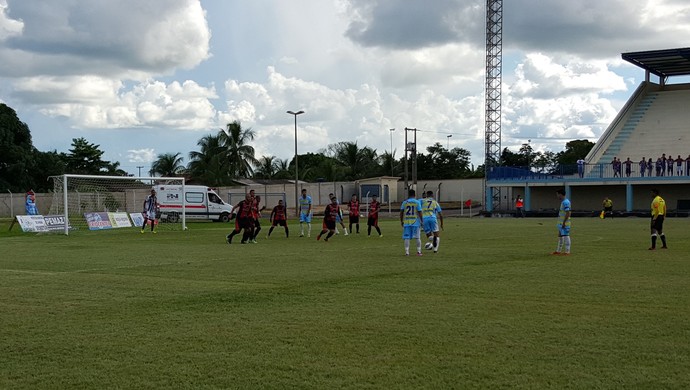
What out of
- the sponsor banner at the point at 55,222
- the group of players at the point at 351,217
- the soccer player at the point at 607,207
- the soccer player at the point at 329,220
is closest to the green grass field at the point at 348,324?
the group of players at the point at 351,217

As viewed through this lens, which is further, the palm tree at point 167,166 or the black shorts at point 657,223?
the palm tree at point 167,166

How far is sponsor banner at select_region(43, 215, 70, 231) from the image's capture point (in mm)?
31906

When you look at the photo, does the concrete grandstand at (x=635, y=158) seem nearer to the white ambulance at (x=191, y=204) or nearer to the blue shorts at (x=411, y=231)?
the white ambulance at (x=191, y=204)

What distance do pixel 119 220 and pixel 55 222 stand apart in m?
4.29

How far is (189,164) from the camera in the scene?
81.5 metres

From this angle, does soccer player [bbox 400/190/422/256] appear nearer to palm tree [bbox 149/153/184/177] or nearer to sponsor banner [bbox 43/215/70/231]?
sponsor banner [bbox 43/215/70/231]

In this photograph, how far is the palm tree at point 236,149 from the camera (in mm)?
81281

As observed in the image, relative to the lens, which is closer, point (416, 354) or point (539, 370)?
point (539, 370)

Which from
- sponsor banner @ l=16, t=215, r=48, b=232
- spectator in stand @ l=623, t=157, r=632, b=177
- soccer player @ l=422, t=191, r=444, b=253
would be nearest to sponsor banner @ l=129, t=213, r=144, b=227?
sponsor banner @ l=16, t=215, r=48, b=232

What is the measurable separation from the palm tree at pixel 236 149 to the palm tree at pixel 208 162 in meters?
0.78

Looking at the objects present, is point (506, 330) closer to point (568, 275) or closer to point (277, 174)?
point (568, 275)

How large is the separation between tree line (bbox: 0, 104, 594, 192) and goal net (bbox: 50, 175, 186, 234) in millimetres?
25645

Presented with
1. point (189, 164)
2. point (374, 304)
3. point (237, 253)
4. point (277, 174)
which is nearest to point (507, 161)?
point (277, 174)

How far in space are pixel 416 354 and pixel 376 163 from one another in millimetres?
89000
